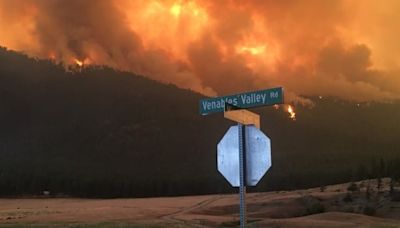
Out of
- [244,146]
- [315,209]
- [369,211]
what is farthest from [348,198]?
[244,146]

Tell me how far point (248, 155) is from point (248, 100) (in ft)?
3.83

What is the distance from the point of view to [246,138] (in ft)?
35.5

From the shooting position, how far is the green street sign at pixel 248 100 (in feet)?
36.0

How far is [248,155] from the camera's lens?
420 inches

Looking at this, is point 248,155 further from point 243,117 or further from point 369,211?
point 369,211

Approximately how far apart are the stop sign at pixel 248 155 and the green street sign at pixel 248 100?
1.71ft

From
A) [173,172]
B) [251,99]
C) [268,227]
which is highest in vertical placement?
[173,172]

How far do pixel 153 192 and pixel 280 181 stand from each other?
33.2 metres

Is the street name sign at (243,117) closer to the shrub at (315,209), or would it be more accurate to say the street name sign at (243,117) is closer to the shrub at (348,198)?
the shrub at (315,209)

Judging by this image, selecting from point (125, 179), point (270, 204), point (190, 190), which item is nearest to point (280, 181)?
point (190, 190)

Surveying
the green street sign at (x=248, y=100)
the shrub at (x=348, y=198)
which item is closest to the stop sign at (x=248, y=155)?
the green street sign at (x=248, y=100)

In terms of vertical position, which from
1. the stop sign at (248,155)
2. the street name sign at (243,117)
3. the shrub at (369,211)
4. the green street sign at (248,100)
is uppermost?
the green street sign at (248,100)

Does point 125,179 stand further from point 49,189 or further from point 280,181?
point 280,181

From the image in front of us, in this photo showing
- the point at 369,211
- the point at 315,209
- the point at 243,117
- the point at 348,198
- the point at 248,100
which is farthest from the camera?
the point at 348,198
